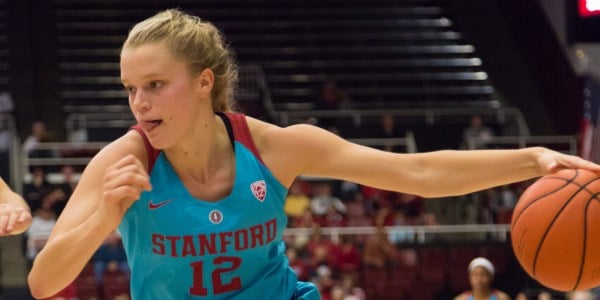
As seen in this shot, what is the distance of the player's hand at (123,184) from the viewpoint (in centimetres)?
270

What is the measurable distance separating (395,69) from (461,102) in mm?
1468

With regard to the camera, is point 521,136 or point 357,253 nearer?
point 357,253

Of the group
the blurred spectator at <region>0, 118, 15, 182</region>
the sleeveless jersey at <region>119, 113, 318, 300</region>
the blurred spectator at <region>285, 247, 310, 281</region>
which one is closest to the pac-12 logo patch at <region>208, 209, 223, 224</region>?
the sleeveless jersey at <region>119, 113, 318, 300</region>

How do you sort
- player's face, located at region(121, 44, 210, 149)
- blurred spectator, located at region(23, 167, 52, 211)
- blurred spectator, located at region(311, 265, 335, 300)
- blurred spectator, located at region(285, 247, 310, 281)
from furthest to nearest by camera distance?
blurred spectator, located at region(23, 167, 52, 211), blurred spectator, located at region(285, 247, 310, 281), blurred spectator, located at region(311, 265, 335, 300), player's face, located at region(121, 44, 210, 149)

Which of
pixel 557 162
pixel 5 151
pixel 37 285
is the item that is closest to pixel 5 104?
pixel 5 151

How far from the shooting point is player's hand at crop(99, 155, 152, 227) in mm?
2703

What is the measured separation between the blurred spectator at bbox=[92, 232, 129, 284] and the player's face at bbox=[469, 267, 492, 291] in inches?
190

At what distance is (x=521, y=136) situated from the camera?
15.3 m

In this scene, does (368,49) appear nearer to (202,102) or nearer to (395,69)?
(395,69)

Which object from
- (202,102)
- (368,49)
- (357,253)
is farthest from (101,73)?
(202,102)

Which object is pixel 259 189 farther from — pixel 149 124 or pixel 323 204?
pixel 323 204

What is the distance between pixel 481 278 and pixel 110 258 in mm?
5084

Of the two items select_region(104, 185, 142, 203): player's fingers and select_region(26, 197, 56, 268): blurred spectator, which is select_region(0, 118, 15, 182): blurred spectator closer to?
select_region(26, 197, 56, 268): blurred spectator

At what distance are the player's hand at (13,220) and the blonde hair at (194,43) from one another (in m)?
0.58
